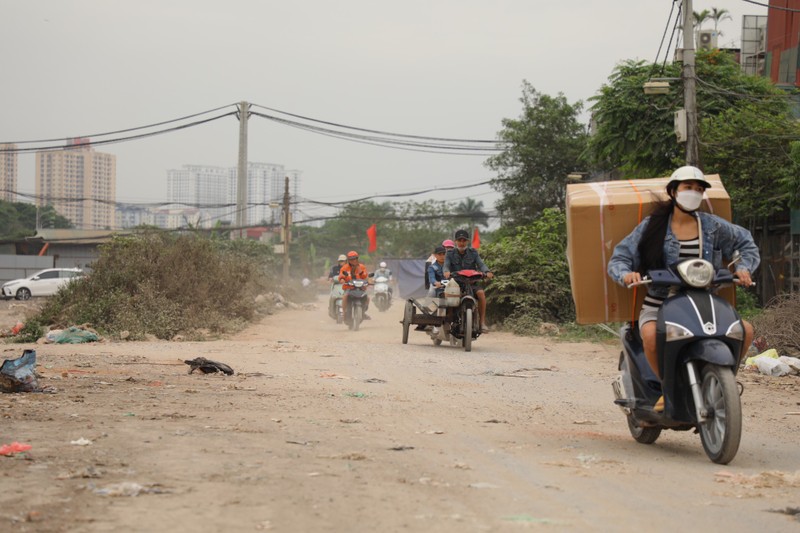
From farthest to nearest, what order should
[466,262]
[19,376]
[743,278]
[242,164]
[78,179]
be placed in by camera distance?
1. [78,179]
2. [242,164]
3. [466,262]
4. [19,376]
5. [743,278]

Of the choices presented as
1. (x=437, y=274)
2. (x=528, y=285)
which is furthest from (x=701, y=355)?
(x=528, y=285)

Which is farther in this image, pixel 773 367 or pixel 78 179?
pixel 78 179

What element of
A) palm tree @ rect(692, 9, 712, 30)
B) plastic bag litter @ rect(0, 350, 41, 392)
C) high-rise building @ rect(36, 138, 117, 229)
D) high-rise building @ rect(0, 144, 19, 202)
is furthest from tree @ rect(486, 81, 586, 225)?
high-rise building @ rect(36, 138, 117, 229)

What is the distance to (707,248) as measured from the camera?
6.54m

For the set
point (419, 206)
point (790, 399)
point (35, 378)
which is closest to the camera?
point (35, 378)

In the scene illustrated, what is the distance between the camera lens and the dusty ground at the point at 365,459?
4.43 metres

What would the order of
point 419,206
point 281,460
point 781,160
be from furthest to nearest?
point 419,206 → point 781,160 → point 281,460

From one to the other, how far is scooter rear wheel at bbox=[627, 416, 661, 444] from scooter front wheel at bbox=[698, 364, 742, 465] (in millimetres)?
707

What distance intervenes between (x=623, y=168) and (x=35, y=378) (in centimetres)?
2108

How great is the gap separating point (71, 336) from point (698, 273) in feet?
43.5

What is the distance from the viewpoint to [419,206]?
86.4 metres

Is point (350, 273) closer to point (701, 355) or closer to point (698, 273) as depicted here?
point (698, 273)

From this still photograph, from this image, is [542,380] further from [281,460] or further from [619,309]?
[281,460]

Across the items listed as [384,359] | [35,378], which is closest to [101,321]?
[384,359]
